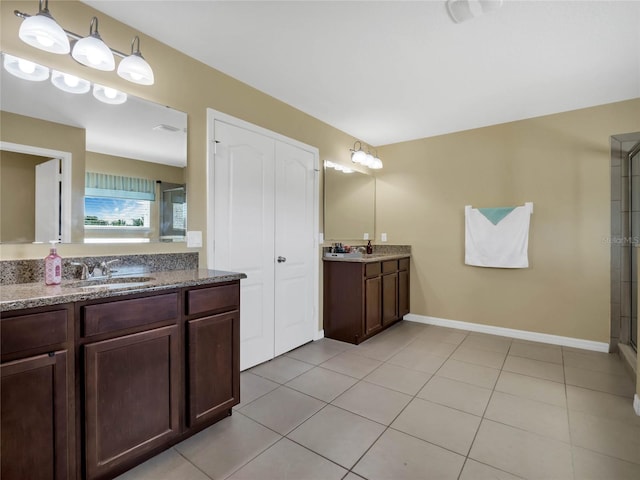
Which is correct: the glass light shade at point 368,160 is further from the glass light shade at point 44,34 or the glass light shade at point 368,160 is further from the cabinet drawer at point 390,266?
the glass light shade at point 44,34

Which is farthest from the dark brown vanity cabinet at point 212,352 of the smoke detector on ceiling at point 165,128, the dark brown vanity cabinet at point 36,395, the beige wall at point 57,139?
the smoke detector on ceiling at point 165,128

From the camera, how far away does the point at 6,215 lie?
5.15 ft

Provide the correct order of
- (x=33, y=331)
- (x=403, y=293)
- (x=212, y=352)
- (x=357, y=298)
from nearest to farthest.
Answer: (x=33, y=331)
(x=212, y=352)
(x=357, y=298)
(x=403, y=293)

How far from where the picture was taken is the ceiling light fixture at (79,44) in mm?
1439

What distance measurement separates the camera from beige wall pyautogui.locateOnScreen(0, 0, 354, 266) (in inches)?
64.2

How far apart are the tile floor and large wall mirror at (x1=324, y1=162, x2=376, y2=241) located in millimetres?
1490

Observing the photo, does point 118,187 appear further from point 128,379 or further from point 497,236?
point 497,236

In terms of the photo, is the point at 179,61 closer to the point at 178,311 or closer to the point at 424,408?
the point at 178,311

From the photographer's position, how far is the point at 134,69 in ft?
5.82

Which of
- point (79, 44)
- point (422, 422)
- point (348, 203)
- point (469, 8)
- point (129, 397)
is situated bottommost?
point (422, 422)

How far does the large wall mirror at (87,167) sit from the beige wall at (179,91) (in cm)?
6

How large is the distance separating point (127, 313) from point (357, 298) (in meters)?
2.28

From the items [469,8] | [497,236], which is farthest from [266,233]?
[497,236]

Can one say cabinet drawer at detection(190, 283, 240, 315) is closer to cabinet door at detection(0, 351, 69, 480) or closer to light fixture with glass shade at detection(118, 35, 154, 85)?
cabinet door at detection(0, 351, 69, 480)
